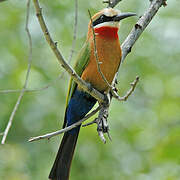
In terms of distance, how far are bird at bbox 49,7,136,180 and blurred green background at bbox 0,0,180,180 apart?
804 millimetres

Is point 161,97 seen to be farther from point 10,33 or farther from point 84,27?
point 10,33

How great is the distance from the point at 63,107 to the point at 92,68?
158cm

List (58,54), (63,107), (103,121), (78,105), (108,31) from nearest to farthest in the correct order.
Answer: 1. (58,54)
2. (103,121)
3. (108,31)
4. (78,105)
5. (63,107)

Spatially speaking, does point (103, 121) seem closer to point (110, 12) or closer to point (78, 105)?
point (78, 105)

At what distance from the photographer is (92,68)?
361 cm

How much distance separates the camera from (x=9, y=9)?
5.49 m

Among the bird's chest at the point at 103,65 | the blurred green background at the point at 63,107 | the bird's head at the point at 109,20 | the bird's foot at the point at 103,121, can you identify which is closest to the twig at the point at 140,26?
the bird's chest at the point at 103,65

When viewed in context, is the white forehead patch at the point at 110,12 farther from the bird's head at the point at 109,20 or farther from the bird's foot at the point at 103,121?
the bird's foot at the point at 103,121

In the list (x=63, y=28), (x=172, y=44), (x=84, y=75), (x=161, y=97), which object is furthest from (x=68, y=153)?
(x=172, y=44)

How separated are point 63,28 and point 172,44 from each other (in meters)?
1.64

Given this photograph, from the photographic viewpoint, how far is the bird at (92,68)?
3629mm

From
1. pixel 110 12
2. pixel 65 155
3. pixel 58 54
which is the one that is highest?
pixel 58 54

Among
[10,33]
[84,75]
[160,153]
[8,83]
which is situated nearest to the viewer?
[84,75]

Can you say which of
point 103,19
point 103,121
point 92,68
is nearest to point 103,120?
point 103,121
